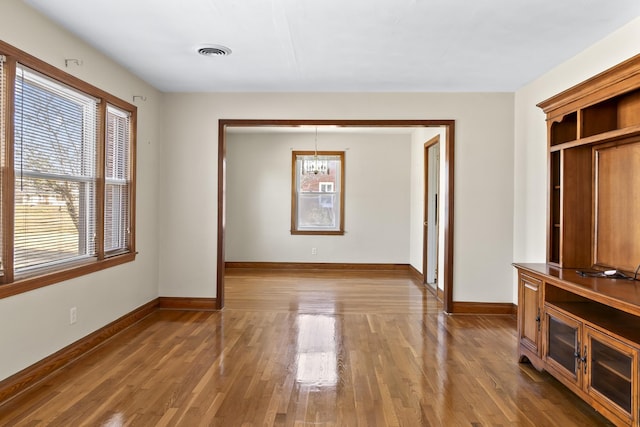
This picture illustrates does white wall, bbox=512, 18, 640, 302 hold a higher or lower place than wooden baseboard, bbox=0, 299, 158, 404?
higher

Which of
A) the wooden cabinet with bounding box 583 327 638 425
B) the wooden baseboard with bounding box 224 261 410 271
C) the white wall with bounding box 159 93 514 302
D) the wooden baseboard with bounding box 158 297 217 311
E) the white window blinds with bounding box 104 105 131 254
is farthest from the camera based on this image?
the wooden baseboard with bounding box 224 261 410 271

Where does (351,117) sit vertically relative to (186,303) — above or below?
above

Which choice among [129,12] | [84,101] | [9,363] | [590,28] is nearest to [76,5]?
[129,12]

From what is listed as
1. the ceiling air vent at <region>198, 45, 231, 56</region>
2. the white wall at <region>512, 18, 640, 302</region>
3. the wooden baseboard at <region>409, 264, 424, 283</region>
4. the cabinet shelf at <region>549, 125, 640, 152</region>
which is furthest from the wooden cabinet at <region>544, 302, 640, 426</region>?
the wooden baseboard at <region>409, 264, 424, 283</region>

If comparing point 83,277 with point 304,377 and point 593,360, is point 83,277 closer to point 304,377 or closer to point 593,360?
point 304,377

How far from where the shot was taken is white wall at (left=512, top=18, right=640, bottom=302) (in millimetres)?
3645

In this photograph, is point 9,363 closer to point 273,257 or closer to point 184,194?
point 184,194

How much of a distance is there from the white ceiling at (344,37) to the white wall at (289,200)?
3575 mm

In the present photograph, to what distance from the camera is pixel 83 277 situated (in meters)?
3.55

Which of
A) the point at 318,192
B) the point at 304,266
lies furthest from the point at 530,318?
the point at 318,192

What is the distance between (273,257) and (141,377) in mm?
5213

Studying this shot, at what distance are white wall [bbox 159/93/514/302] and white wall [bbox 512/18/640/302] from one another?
13cm

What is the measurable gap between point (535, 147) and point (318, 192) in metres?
4.47

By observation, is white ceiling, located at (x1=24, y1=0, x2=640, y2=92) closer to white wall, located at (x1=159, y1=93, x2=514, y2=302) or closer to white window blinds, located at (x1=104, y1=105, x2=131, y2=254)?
white wall, located at (x1=159, y1=93, x2=514, y2=302)
